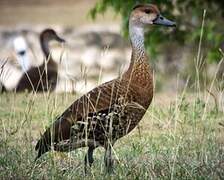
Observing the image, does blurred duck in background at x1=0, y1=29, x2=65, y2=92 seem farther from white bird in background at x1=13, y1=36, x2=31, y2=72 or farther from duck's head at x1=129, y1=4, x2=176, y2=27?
duck's head at x1=129, y1=4, x2=176, y2=27

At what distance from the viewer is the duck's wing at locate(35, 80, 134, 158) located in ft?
Answer: 27.1

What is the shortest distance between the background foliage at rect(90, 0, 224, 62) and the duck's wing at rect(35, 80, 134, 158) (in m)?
6.82

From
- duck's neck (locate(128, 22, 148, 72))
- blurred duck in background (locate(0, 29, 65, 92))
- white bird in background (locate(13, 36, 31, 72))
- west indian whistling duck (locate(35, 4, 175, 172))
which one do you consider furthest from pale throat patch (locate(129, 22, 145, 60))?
white bird in background (locate(13, 36, 31, 72))

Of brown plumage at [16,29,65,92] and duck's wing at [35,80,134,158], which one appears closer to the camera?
duck's wing at [35,80,134,158]

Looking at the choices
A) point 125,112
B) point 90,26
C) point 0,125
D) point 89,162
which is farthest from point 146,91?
point 90,26

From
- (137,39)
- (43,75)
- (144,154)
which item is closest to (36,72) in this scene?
(43,75)

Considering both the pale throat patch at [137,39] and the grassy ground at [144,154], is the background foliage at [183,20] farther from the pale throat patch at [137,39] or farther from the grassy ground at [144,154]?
the pale throat patch at [137,39]

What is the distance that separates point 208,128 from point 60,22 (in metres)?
15.1

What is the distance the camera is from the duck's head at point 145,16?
902 cm

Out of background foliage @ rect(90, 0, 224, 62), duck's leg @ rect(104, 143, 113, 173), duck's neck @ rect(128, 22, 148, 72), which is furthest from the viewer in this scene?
background foliage @ rect(90, 0, 224, 62)

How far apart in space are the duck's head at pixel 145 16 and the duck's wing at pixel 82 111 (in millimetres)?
879

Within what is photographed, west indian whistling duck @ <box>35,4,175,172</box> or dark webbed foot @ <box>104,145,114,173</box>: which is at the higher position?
west indian whistling duck @ <box>35,4,175,172</box>

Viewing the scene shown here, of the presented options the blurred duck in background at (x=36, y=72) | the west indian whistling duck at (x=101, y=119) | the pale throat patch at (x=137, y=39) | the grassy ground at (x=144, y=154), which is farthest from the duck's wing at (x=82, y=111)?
the blurred duck in background at (x=36, y=72)

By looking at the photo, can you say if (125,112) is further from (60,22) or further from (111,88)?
(60,22)
